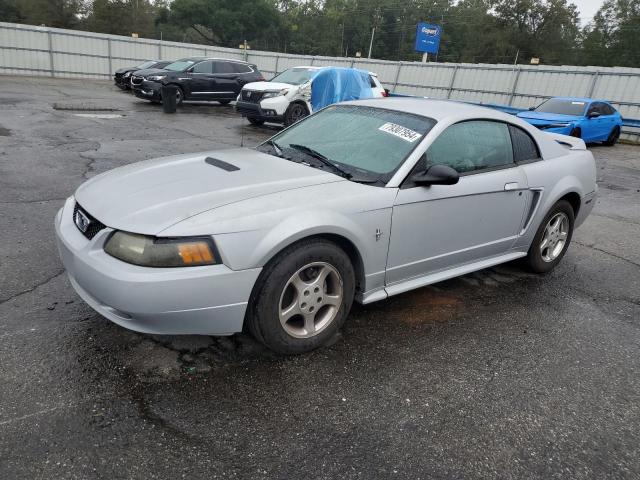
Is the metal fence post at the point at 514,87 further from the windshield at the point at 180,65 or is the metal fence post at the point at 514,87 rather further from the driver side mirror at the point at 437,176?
the driver side mirror at the point at 437,176

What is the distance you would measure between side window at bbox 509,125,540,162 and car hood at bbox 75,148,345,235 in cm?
183

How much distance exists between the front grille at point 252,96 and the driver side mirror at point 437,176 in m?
10.5

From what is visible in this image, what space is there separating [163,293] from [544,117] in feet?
43.9

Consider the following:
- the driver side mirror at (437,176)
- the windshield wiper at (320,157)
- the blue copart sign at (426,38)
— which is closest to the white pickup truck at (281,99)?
the windshield wiper at (320,157)

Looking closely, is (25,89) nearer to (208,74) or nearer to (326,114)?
(208,74)

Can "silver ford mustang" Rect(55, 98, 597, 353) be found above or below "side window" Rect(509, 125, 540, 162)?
below

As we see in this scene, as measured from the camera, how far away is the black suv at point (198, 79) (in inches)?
631

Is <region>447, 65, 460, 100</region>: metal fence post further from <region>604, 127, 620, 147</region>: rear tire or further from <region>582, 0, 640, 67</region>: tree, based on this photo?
<region>582, 0, 640, 67</region>: tree

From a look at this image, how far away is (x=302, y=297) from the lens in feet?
9.20

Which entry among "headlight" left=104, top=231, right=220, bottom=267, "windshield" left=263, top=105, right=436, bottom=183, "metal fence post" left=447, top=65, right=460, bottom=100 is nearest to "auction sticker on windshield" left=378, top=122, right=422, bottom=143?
"windshield" left=263, top=105, right=436, bottom=183

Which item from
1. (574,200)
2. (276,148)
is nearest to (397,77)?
(574,200)

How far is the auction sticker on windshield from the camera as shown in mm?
3317

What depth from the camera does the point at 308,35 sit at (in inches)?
3253

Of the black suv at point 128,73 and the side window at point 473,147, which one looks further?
the black suv at point 128,73
